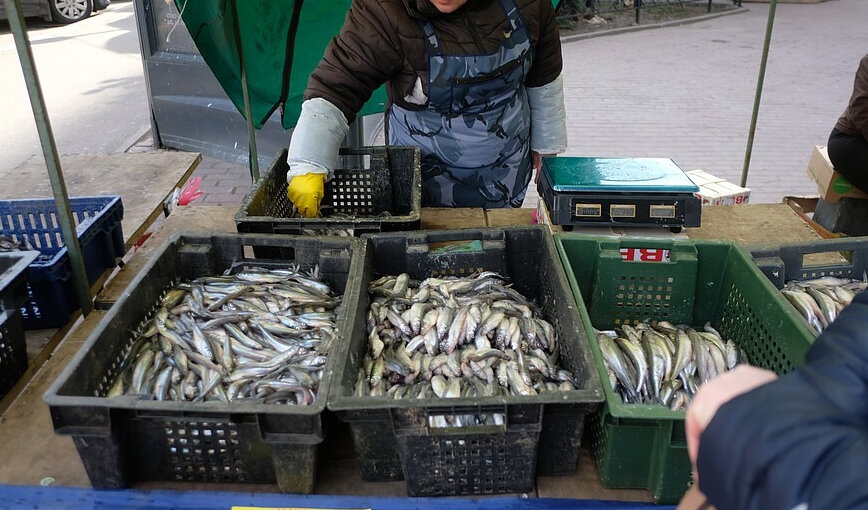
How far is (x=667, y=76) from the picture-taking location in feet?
40.5

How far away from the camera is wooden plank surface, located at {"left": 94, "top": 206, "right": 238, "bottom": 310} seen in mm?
3110

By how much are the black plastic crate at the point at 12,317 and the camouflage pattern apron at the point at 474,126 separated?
1973mm

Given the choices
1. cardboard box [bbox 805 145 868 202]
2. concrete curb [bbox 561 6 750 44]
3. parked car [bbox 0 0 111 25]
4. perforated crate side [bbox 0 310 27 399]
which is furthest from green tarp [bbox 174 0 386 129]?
parked car [bbox 0 0 111 25]

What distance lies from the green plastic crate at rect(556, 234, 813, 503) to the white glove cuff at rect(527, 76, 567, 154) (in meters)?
1.31

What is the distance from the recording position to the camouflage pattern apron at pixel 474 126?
333cm

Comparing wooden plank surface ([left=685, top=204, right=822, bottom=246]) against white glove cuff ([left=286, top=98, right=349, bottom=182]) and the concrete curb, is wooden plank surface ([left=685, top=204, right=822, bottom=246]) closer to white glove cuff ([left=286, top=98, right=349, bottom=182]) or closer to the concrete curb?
white glove cuff ([left=286, top=98, right=349, bottom=182])

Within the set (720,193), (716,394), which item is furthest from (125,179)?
(716,394)

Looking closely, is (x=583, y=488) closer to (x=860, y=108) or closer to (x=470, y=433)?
(x=470, y=433)

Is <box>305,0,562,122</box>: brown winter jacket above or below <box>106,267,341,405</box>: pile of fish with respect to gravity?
above

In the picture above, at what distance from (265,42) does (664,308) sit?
10.9 feet

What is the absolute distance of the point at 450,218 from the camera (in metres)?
3.63

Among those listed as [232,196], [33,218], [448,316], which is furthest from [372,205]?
[232,196]

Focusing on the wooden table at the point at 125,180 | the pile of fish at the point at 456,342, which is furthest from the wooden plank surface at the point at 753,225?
the wooden table at the point at 125,180

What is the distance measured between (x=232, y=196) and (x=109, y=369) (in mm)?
5600
